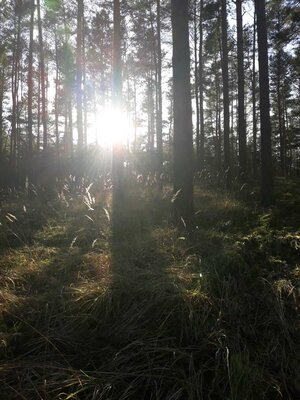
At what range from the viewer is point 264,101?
33.1ft

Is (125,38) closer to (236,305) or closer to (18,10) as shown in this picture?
(18,10)

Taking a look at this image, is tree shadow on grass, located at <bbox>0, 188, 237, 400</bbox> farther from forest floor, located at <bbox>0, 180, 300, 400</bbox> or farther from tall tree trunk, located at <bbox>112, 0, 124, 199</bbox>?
tall tree trunk, located at <bbox>112, 0, 124, 199</bbox>

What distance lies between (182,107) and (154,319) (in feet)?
14.6

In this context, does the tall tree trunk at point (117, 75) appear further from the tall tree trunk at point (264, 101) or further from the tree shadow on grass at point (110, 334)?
the tree shadow on grass at point (110, 334)

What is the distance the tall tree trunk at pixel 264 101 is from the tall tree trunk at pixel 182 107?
3.87 meters

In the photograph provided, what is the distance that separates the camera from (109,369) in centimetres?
254

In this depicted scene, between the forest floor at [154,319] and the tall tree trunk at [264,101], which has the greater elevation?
the tall tree trunk at [264,101]

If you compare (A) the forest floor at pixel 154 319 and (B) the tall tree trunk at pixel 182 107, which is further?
(B) the tall tree trunk at pixel 182 107

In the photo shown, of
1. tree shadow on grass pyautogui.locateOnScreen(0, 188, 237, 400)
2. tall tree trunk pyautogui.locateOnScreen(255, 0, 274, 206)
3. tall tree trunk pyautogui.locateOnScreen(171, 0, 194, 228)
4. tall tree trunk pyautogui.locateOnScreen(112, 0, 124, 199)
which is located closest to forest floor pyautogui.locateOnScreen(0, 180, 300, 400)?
tree shadow on grass pyautogui.locateOnScreen(0, 188, 237, 400)

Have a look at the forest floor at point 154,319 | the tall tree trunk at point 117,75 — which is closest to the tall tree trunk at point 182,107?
the forest floor at point 154,319

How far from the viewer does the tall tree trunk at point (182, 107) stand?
21.9 feet

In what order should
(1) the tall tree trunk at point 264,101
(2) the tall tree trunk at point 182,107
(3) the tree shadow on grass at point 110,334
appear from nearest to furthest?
(3) the tree shadow on grass at point 110,334
(2) the tall tree trunk at point 182,107
(1) the tall tree trunk at point 264,101

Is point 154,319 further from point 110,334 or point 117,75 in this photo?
point 117,75

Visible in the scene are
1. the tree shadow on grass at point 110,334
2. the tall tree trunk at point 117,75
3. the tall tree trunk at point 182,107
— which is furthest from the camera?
the tall tree trunk at point 117,75
